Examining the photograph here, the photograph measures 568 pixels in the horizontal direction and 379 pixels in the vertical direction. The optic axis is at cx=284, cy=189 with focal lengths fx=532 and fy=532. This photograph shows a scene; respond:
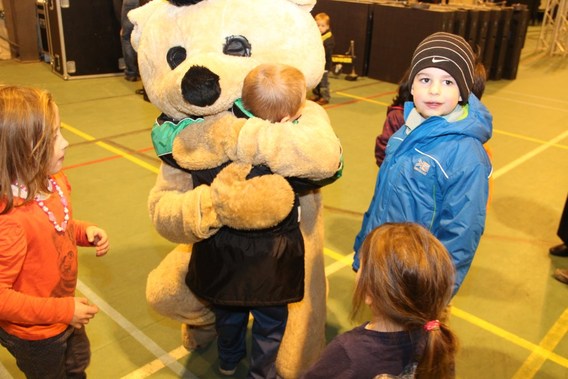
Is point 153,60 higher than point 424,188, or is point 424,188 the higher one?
point 153,60

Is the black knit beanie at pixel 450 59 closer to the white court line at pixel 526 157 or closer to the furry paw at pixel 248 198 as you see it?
the furry paw at pixel 248 198

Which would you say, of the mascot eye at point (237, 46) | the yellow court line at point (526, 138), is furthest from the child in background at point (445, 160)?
the yellow court line at point (526, 138)

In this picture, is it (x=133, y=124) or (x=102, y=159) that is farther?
(x=133, y=124)

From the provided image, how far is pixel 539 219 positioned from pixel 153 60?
3.56 metres

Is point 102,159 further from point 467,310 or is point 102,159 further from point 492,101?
point 492,101

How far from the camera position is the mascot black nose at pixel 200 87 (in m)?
1.87

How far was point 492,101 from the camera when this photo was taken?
8.34 m

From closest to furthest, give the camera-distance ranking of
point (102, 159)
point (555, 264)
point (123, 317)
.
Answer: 1. point (123, 317)
2. point (555, 264)
3. point (102, 159)

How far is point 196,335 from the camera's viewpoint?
9.07ft

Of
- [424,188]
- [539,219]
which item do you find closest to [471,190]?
[424,188]

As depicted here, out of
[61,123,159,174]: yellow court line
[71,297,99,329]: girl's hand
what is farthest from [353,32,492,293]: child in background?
[61,123,159,174]: yellow court line

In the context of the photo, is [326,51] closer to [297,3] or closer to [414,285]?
[297,3]

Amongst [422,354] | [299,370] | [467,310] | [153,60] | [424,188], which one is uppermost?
[153,60]

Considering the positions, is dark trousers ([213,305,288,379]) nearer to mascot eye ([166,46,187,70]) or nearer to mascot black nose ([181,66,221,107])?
mascot black nose ([181,66,221,107])
